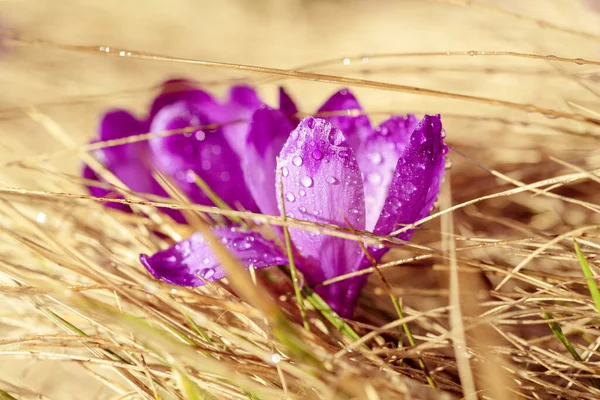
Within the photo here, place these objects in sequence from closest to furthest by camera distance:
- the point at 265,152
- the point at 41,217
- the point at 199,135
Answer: the point at 265,152, the point at 199,135, the point at 41,217

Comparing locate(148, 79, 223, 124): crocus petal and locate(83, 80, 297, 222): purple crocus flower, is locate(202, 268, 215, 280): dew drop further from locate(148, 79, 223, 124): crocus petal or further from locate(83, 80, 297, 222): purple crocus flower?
locate(148, 79, 223, 124): crocus petal

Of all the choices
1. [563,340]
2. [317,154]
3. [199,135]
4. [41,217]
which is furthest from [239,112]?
[563,340]

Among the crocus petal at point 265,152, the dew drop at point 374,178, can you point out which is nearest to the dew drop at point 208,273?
the crocus petal at point 265,152

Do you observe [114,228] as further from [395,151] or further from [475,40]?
[475,40]

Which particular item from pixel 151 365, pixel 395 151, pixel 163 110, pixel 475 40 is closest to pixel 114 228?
pixel 163 110

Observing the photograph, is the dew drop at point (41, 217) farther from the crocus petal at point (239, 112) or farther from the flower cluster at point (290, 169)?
the crocus petal at point (239, 112)

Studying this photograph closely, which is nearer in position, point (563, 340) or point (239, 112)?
point (563, 340)

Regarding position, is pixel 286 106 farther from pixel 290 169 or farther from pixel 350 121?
pixel 290 169

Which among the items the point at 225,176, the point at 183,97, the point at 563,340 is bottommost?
the point at 563,340

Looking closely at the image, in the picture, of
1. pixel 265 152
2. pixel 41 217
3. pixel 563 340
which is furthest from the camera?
pixel 41 217
